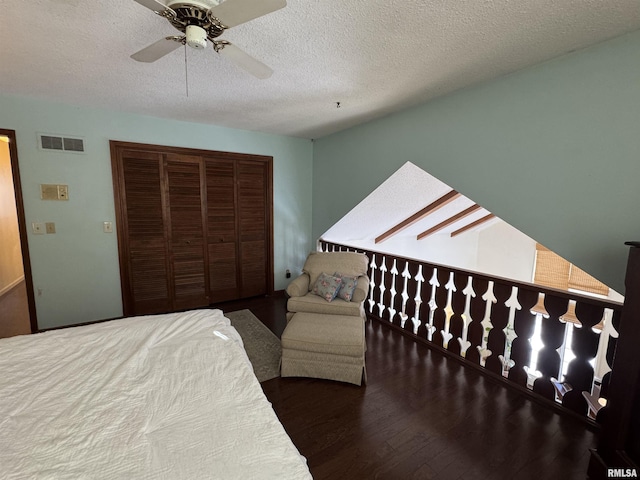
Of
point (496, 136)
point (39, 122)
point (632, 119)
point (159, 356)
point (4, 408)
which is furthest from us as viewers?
point (39, 122)

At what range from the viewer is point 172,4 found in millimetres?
1094

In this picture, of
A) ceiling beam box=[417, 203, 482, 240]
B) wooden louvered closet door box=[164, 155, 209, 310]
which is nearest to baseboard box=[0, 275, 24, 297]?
wooden louvered closet door box=[164, 155, 209, 310]

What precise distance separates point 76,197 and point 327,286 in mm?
2873

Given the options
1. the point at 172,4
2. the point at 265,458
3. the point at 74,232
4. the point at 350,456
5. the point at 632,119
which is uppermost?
the point at 172,4

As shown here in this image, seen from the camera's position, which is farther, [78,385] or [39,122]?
[39,122]

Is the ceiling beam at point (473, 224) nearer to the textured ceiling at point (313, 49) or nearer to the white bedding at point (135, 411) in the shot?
the textured ceiling at point (313, 49)

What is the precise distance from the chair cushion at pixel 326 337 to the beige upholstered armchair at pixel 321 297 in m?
0.27

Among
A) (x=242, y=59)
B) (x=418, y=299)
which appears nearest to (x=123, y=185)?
(x=242, y=59)

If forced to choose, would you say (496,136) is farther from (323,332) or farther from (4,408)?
(4,408)

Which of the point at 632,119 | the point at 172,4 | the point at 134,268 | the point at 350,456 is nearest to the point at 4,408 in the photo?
the point at 350,456

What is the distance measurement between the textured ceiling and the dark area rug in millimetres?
2373

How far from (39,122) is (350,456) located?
3988 millimetres

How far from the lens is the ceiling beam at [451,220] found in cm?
438

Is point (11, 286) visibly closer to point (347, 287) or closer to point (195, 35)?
point (347, 287)
